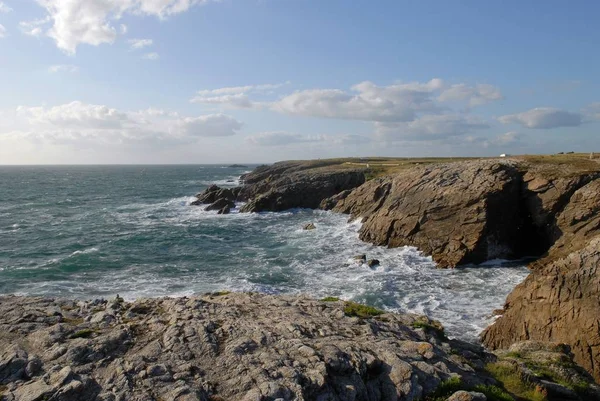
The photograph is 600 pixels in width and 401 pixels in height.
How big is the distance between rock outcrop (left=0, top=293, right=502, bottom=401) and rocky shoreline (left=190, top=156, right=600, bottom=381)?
7564mm

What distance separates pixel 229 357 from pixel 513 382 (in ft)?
31.2

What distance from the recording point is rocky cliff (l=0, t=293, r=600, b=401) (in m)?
10.4

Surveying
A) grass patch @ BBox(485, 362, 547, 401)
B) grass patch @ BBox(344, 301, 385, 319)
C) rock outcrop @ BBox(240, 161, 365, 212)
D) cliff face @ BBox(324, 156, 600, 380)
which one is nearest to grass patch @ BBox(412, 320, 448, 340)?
grass patch @ BBox(344, 301, 385, 319)

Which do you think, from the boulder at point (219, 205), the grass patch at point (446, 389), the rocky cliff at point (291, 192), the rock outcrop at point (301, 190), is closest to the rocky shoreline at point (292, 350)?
the grass patch at point (446, 389)

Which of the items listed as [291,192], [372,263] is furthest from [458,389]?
[291,192]

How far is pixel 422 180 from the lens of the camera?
47.2 m

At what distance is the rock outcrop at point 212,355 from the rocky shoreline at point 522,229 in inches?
298

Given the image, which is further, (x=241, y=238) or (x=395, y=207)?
(x=241, y=238)

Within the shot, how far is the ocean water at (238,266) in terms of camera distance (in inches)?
1130

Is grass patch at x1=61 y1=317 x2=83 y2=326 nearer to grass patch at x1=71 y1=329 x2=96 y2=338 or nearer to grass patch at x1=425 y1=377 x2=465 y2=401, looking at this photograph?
grass patch at x1=71 y1=329 x2=96 y2=338

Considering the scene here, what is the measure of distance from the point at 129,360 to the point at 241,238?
38538 mm

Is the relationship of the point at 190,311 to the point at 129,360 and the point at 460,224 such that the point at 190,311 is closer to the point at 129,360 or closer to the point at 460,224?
the point at 129,360

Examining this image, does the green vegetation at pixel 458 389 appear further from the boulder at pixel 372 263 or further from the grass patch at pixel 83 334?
the boulder at pixel 372 263

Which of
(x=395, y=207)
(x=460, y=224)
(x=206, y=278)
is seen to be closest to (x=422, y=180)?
(x=395, y=207)
